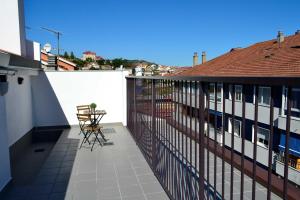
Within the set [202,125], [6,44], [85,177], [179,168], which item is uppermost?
[6,44]

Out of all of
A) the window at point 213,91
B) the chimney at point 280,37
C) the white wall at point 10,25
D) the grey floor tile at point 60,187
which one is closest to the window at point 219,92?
the window at point 213,91

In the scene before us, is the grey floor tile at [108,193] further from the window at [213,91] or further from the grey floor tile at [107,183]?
the window at [213,91]

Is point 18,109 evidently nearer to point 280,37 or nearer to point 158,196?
point 158,196

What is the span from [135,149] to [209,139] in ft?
13.3

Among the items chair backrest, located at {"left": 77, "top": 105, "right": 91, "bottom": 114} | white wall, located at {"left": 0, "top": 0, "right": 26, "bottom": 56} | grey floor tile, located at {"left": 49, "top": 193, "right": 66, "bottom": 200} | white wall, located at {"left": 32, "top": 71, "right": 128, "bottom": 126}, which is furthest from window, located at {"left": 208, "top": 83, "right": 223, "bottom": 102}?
white wall, located at {"left": 32, "top": 71, "right": 128, "bottom": 126}

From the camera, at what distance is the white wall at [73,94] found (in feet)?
27.4

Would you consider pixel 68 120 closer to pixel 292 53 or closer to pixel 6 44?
pixel 6 44

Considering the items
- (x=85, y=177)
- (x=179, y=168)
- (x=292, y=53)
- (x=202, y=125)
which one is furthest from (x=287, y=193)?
(x=292, y=53)

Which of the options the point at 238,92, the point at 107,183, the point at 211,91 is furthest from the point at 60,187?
the point at 238,92

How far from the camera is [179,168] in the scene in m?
3.11

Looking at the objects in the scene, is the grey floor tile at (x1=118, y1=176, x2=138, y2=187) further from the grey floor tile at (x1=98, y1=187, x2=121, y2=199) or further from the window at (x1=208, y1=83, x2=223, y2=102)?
the window at (x1=208, y1=83, x2=223, y2=102)

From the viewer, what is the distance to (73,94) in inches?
337

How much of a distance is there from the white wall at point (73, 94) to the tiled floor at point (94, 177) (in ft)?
7.97

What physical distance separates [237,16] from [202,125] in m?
34.7
